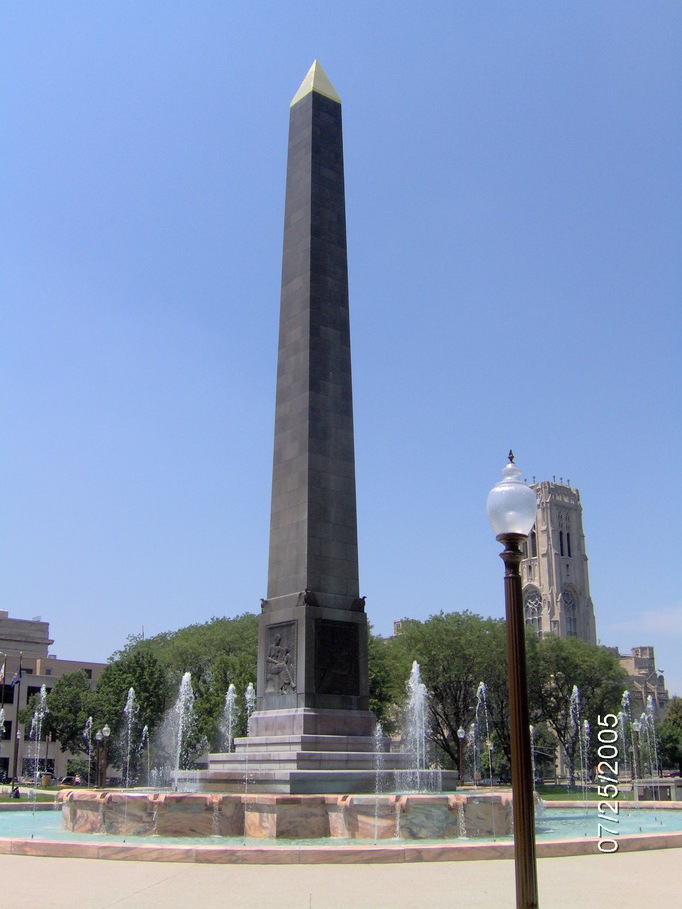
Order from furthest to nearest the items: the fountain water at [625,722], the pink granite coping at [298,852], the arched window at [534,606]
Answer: the arched window at [534,606] → the fountain water at [625,722] → the pink granite coping at [298,852]

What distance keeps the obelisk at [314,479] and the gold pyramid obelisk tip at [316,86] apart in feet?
0.22

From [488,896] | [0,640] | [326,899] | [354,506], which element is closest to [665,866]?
[488,896]

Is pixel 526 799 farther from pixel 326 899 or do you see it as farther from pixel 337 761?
pixel 337 761

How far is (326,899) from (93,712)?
55.2 m

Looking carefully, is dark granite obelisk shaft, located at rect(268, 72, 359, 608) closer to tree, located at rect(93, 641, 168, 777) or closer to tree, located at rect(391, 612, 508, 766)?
tree, located at rect(391, 612, 508, 766)

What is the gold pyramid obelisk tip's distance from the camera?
24578 mm

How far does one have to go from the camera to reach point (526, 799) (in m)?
6.21

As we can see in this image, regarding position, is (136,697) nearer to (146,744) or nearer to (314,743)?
(146,744)

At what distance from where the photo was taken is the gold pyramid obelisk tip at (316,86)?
968 inches

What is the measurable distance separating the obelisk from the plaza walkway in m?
7.79

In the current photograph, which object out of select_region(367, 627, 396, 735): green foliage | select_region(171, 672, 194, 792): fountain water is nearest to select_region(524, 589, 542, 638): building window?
select_region(367, 627, 396, 735): green foliage

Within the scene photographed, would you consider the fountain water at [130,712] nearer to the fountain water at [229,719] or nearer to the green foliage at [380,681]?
the fountain water at [229,719]

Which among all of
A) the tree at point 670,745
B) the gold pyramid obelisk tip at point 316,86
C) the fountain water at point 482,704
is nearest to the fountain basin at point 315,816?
the gold pyramid obelisk tip at point 316,86

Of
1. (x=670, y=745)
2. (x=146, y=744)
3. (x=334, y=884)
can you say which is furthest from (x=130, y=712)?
(x=670, y=745)
